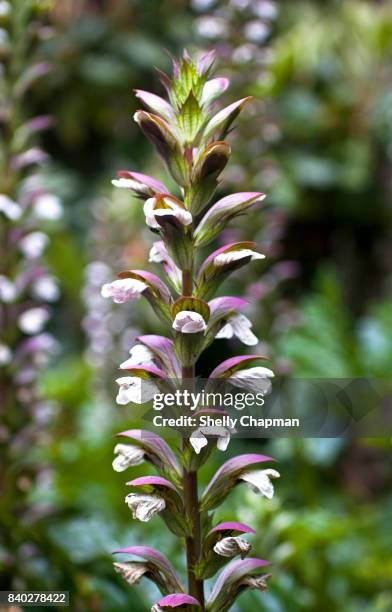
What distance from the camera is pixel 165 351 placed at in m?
1.04

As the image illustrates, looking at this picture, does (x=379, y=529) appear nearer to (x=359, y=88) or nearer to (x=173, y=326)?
(x=173, y=326)

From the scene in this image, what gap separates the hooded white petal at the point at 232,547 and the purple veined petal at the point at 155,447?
12 cm

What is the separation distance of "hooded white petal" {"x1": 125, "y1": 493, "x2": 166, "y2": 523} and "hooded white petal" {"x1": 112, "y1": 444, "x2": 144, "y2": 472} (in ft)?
0.15

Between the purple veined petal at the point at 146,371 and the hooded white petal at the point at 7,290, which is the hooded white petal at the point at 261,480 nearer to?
the purple veined petal at the point at 146,371

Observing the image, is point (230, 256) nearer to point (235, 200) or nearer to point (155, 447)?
point (235, 200)

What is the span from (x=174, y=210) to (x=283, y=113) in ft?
13.2

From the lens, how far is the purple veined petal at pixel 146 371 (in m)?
0.98

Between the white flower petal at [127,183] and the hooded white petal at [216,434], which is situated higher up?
the white flower petal at [127,183]

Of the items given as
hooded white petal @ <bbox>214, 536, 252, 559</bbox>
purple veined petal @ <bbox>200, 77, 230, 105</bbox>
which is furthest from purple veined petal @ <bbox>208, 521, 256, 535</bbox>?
purple veined petal @ <bbox>200, 77, 230, 105</bbox>

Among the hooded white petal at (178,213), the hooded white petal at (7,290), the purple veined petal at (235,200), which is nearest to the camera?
the hooded white petal at (178,213)

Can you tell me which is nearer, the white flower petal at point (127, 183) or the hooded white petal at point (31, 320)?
the white flower petal at point (127, 183)

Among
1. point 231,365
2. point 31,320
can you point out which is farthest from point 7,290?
point 231,365

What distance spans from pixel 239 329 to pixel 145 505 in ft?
0.88

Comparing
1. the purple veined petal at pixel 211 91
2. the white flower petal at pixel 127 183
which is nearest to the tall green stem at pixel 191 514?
the white flower petal at pixel 127 183
